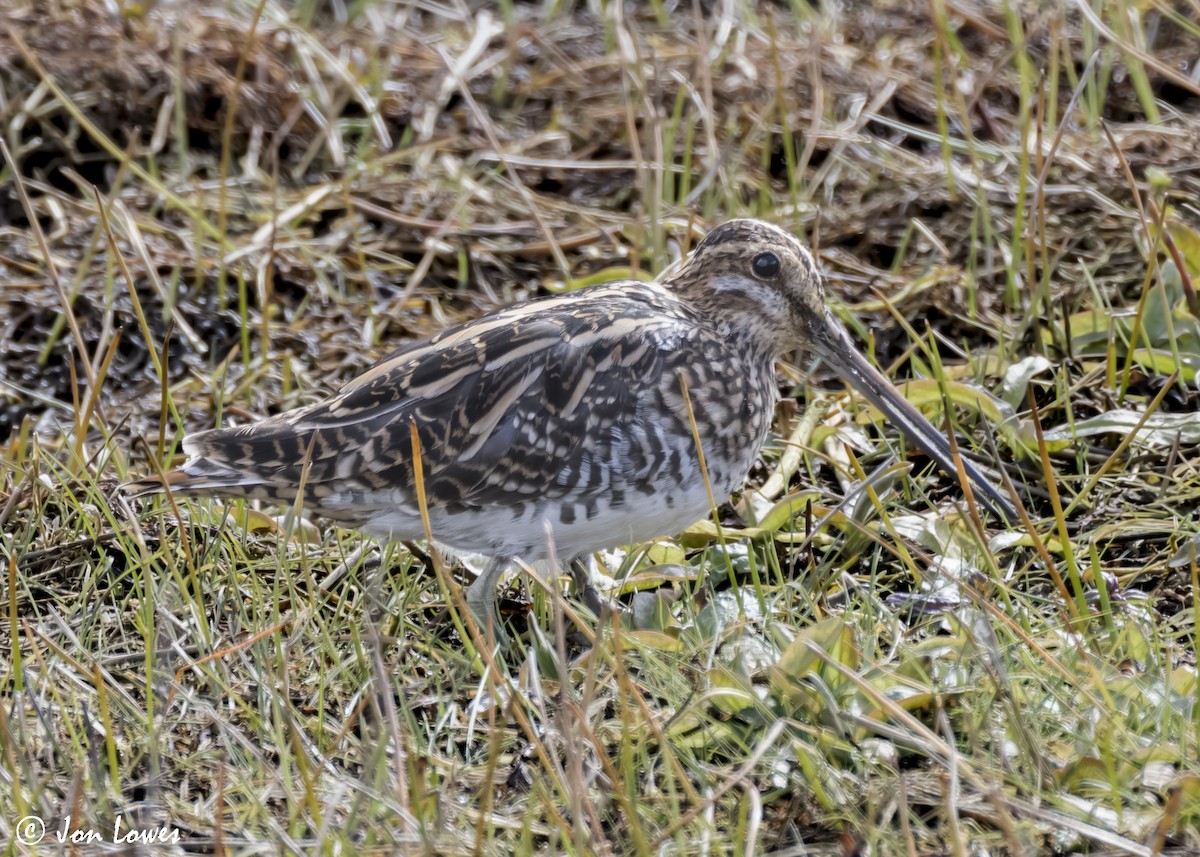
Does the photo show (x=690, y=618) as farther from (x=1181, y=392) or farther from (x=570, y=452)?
(x=1181, y=392)

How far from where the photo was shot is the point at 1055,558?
11.8 feet

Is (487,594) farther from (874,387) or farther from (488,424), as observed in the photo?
(874,387)

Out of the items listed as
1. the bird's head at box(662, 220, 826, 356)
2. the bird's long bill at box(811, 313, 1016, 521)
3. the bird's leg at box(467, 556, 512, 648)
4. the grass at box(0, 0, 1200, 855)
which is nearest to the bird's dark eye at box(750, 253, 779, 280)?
the bird's head at box(662, 220, 826, 356)

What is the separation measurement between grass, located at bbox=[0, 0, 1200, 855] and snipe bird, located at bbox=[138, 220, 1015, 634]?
0.51 feet

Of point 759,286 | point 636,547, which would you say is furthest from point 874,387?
point 636,547

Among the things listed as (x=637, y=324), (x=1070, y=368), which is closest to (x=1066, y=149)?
(x=1070, y=368)

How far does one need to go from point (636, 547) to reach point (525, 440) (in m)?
0.53

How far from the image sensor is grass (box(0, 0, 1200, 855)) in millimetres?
2645

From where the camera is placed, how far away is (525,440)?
3266 millimetres

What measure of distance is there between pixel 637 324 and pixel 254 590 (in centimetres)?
103

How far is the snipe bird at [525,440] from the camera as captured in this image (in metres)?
3.25

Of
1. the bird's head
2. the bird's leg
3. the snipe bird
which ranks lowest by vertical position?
the bird's leg

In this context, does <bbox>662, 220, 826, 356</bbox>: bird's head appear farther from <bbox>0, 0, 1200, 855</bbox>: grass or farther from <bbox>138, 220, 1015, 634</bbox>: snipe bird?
<bbox>0, 0, 1200, 855</bbox>: grass

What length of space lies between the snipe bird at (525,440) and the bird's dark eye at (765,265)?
0.20 meters
